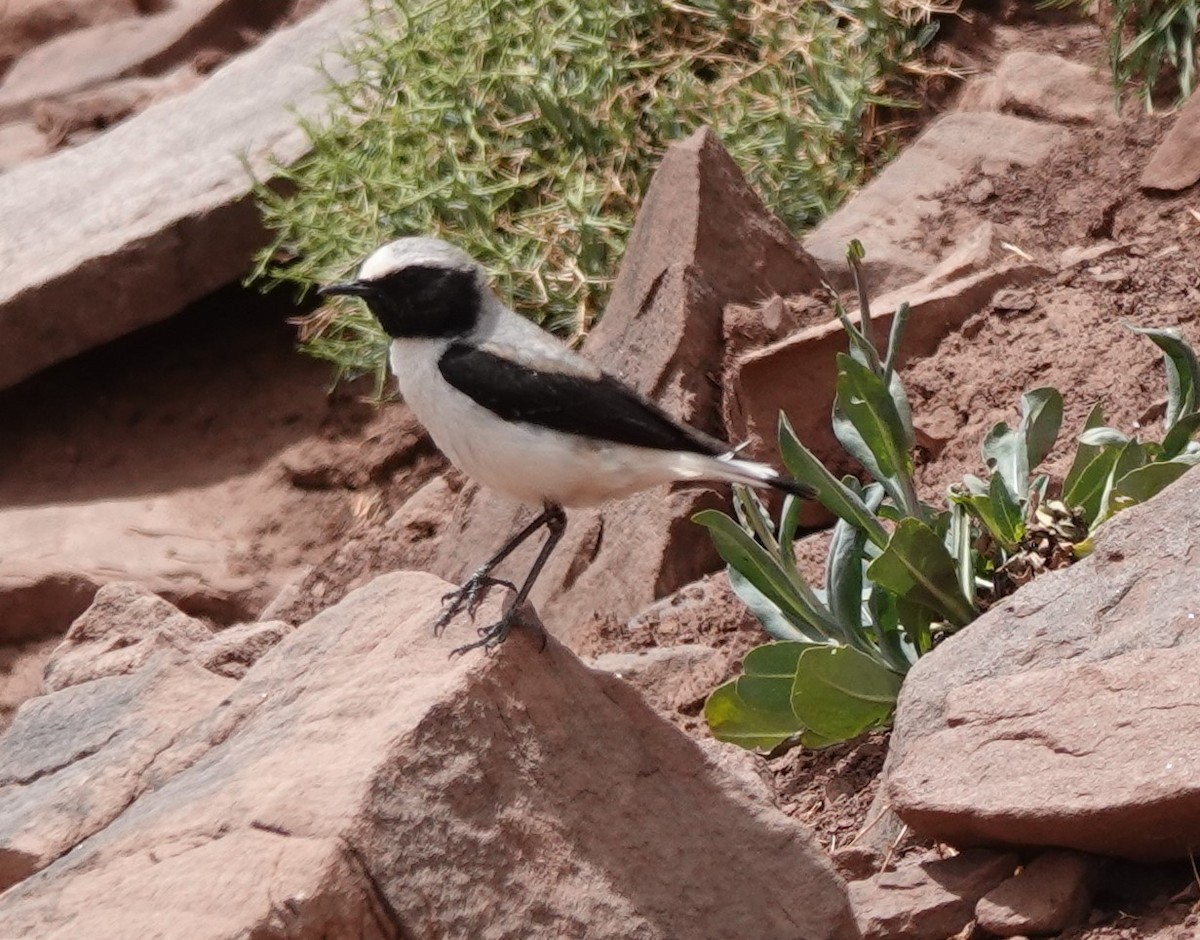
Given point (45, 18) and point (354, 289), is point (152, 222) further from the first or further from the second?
point (45, 18)

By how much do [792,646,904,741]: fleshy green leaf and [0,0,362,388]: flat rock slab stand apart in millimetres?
5067

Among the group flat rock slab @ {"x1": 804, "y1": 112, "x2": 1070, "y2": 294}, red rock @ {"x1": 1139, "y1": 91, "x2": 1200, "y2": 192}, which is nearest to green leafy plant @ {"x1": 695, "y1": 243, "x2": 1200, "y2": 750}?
→ flat rock slab @ {"x1": 804, "y1": 112, "x2": 1070, "y2": 294}

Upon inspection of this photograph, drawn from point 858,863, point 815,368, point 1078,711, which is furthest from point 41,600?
point 1078,711

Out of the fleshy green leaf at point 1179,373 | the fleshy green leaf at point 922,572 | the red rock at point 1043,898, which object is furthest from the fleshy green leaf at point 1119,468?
the red rock at point 1043,898

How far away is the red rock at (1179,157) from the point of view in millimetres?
6852

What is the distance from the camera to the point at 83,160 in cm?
1064

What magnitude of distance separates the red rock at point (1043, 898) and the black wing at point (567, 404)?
1.29 metres

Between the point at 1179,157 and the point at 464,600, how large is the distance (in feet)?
13.0

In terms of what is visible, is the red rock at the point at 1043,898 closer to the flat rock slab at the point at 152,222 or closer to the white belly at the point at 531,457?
the white belly at the point at 531,457

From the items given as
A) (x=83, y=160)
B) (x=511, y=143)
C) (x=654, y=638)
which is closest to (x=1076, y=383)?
(x=654, y=638)

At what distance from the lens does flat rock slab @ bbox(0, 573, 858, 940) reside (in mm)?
3336

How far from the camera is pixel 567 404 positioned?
449cm

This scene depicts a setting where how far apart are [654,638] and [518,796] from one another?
7.52 feet

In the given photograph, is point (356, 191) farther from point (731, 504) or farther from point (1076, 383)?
point (1076, 383)
